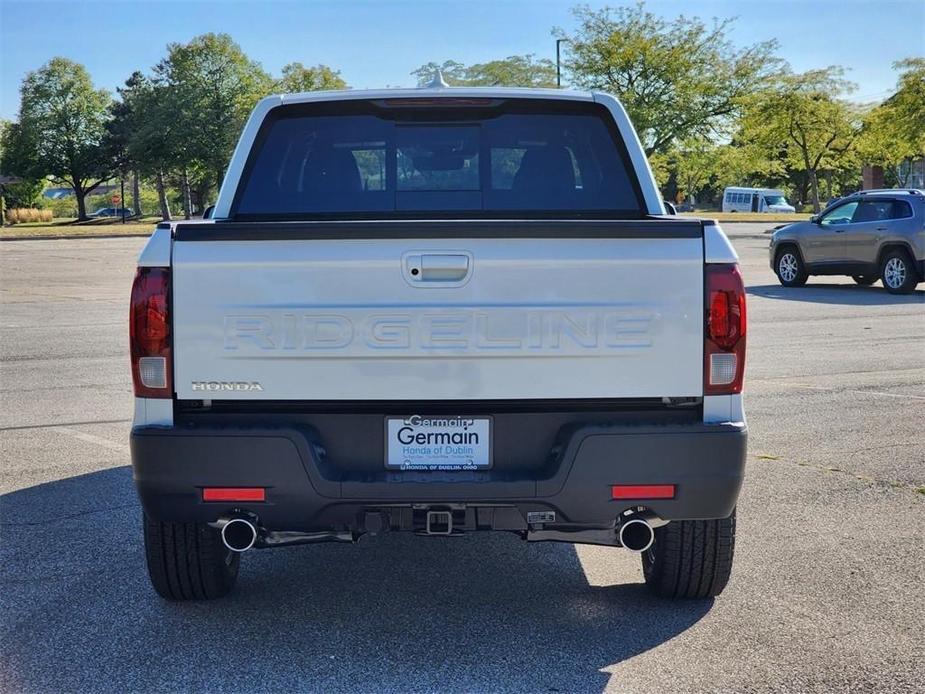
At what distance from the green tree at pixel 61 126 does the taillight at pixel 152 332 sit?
108230 mm

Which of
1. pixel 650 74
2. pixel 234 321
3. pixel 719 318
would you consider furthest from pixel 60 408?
pixel 650 74

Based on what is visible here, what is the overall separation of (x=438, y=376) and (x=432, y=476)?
0.35 m

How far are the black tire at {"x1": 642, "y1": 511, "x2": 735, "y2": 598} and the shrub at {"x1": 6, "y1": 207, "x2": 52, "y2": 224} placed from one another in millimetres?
87747

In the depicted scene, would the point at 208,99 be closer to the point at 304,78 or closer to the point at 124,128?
the point at 304,78

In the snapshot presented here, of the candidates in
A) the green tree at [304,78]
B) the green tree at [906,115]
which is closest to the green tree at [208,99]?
the green tree at [304,78]

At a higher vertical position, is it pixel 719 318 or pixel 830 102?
pixel 830 102

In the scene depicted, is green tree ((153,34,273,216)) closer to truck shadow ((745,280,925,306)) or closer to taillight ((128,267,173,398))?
truck shadow ((745,280,925,306))

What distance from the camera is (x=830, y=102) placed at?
60125mm

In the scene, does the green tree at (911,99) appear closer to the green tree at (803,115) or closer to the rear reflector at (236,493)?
the green tree at (803,115)

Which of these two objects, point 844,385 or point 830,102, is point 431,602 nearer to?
point 844,385

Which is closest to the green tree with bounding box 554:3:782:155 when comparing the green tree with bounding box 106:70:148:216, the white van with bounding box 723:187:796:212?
the white van with bounding box 723:187:796:212

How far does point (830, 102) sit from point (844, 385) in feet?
177

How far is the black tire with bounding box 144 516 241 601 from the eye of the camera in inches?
175

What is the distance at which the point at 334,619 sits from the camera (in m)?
4.53
